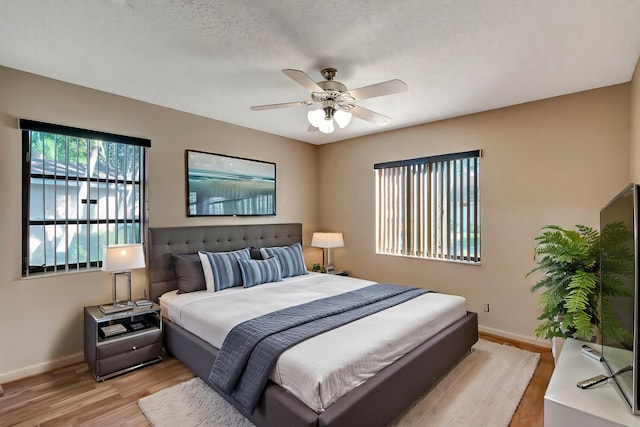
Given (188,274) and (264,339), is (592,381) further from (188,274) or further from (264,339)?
(188,274)

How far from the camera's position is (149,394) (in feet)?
8.07

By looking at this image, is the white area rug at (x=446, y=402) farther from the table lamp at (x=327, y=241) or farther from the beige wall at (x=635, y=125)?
the table lamp at (x=327, y=241)

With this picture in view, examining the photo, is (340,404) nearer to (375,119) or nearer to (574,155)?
(375,119)

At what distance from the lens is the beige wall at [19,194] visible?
104 inches

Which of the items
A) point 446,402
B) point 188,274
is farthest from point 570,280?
point 188,274

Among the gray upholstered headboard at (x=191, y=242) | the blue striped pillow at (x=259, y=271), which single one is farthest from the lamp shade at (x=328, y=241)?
the blue striped pillow at (x=259, y=271)

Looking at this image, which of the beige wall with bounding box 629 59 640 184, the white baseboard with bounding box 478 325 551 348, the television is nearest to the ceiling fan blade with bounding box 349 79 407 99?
the television

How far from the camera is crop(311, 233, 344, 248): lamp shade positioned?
482 centimetres

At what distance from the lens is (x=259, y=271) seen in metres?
3.63

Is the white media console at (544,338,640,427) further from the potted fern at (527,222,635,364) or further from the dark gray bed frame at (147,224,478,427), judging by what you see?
the dark gray bed frame at (147,224,478,427)

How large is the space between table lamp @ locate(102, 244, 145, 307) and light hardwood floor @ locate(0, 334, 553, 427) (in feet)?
2.19

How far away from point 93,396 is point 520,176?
445cm

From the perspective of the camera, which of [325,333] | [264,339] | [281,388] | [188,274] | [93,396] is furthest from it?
[188,274]

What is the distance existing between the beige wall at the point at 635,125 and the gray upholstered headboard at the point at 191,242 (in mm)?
3888
